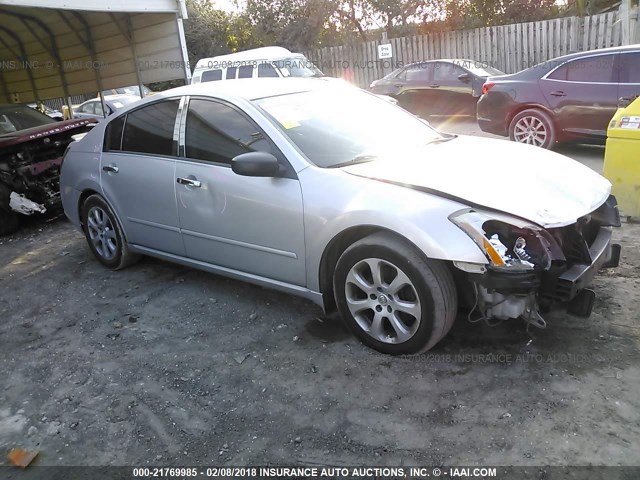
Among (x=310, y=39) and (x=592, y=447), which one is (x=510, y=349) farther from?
(x=310, y=39)

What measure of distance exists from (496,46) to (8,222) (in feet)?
45.3

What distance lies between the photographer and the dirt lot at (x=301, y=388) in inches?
102

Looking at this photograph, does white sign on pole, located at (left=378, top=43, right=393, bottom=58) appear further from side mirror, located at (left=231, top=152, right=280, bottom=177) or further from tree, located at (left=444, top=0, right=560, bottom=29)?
side mirror, located at (left=231, top=152, right=280, bottom=177)

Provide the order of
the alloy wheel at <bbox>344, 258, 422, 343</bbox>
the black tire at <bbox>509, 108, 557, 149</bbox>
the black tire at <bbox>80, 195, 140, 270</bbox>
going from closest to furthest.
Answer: the alloy wheel at <bbox>344, 258, 422, 343</bbox> → the black tire at <bbox>80, 195, 140, 270</bbox> → the black tire at <bbox>509, 108, 557, 149</bbox>

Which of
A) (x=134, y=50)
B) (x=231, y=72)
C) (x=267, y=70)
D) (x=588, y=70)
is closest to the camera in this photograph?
(x=588, y=70)

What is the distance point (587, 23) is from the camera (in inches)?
566

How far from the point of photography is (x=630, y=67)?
7301 millimetres

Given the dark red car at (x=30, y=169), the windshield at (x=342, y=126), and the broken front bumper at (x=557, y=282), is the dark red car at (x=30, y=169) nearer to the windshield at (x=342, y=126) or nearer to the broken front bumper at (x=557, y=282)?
the windshield at (x=342, y=126)

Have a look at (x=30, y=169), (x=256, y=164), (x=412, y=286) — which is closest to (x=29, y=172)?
(x=30, y=169)

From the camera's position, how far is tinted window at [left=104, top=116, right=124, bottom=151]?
189 inches

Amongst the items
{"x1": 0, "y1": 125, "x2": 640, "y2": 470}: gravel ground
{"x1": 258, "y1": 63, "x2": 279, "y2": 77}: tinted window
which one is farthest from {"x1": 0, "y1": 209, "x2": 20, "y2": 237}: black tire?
{"x1": 258, "y1": 63, "x2": 279, "y2": 77}: tinted window

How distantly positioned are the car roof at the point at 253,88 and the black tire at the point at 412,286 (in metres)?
1.48

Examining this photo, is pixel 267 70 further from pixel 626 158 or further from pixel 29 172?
pixel 626 158

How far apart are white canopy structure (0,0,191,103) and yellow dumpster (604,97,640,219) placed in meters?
5.98
